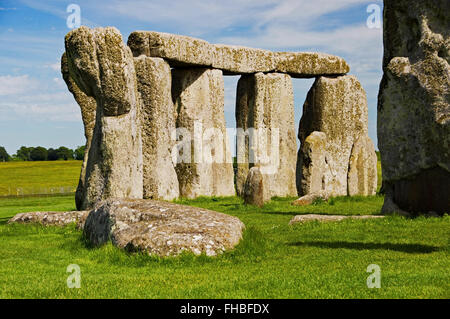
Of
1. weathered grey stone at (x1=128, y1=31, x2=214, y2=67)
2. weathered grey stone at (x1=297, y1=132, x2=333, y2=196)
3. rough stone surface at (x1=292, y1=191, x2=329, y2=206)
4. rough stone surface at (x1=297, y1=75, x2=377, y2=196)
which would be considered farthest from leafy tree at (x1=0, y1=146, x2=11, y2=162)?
rough stone surface at (x1=292, y1=191, x2=329, y2=206)

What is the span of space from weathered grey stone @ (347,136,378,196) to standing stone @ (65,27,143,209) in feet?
28.3

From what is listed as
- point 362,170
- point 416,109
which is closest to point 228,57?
point 362,170

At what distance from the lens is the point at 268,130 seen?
2466 cm

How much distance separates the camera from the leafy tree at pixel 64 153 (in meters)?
86.5

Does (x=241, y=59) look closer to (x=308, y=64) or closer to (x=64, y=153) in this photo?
(x=308, y=64)

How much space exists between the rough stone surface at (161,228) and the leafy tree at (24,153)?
282 feet

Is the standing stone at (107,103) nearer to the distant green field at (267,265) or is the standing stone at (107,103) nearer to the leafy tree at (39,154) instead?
the distant green field at (267,265)

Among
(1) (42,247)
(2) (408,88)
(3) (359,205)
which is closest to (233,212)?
(3) (359,205)

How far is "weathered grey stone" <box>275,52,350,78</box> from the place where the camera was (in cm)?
2516

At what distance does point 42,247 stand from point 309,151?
12419mm

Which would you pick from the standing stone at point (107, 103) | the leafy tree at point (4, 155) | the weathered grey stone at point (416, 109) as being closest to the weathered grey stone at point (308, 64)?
the standing stone at point (107, 103)

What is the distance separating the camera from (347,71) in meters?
26.4

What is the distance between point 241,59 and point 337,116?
4696 mm

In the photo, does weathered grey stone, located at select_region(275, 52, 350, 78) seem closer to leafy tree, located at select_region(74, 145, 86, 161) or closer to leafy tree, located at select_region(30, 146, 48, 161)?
leafy tree, located at select_region(74, 145, 86, 161)
